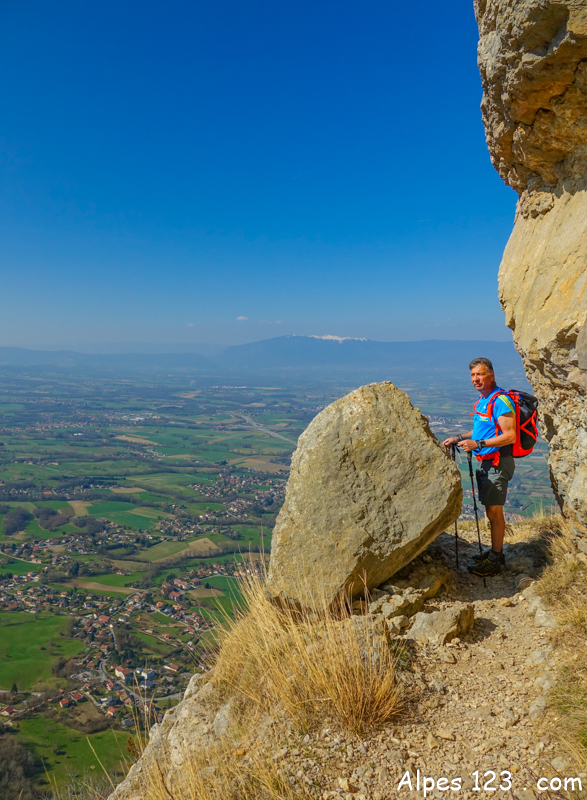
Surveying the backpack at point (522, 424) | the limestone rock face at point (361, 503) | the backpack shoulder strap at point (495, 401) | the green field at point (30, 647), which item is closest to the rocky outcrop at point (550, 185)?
the backpack at point (522, 424)

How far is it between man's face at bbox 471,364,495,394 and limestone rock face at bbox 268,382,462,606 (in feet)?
3.05

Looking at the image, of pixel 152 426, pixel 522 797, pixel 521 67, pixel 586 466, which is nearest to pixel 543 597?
pixel 586 466

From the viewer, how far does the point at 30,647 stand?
19719 millimetres

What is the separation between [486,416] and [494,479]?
0.82m

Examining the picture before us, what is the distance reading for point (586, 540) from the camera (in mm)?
4633

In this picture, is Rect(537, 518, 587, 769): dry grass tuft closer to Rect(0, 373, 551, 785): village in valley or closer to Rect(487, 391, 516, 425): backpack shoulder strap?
→ Rect(487, 391, 516, 425): backpack shoulder strap

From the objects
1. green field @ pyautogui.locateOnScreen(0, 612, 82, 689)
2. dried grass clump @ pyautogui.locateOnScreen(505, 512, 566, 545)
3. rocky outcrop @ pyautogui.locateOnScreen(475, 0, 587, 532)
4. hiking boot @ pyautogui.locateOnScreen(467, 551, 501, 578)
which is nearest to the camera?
rocky outcrop @ pyautogui.locateOnScreen(475, 0, 587, 532)

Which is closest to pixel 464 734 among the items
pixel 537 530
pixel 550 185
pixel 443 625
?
pixel 443 625

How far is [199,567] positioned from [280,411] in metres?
87.8

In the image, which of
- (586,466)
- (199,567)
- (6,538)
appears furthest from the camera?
(6,538)

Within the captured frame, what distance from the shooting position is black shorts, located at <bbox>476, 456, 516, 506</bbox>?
17.6 feet

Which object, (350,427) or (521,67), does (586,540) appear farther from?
(521,67)

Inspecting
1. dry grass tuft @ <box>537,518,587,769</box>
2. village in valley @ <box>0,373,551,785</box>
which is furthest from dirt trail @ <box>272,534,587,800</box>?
village in valley @ <box>0,373,551,785</box>

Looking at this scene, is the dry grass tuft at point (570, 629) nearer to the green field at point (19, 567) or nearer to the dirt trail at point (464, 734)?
the dirt trail at point (464, 734)
